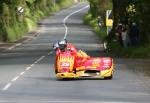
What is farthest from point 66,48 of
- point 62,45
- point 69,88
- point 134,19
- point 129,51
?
point 134,19

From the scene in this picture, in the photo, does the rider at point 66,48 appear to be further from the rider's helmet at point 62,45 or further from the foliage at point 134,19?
the foliage at point 134,19

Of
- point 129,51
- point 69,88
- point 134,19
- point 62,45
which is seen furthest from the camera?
point 134,19

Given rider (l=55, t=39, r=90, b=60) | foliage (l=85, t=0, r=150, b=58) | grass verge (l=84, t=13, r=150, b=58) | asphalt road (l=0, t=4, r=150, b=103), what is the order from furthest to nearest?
foliage (l=85, t=0, r=150, b=58) → grass verge (l=84, t=13, r=150, b=58) → rider (l=55, t=39, r=90, b=60) → asphalt road (l=0, t=4, r=150, b=103)

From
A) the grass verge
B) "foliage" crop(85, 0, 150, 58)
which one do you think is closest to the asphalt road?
the grass verge

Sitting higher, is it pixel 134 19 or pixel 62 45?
pixel 62 45

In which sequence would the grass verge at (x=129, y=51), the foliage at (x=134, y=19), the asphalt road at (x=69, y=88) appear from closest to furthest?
the asphalt road at (x=69, y=88) < the grass verge at (x=129, y=51) < the foliage at (x=134, y=19)

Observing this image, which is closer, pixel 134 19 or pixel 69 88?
pixel 69 88

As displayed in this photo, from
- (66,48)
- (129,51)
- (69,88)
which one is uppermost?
(66,48)

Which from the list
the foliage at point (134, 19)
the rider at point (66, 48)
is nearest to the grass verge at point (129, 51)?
the foliage at point (134, 19)

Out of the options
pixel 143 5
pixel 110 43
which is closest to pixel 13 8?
pixel 110 43

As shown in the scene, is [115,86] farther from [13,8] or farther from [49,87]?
[13,8]

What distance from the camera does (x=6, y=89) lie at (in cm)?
2194

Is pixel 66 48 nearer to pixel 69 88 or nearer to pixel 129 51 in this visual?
pixel 69 88

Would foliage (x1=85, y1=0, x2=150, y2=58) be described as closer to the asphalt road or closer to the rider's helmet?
the asphalt road
